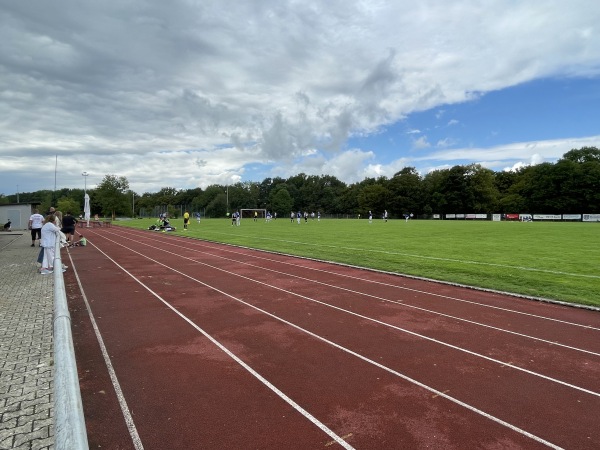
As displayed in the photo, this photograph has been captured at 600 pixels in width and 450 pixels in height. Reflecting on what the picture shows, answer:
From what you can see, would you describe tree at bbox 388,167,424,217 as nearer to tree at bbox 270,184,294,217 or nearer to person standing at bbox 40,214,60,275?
tree at bbox 270,184,294,217

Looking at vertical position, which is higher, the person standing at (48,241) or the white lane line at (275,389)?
the person standing at (48,241)

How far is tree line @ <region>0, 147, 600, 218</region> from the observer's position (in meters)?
77.1

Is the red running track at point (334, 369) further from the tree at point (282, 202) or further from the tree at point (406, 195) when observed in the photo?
the tree at point (282, 202)

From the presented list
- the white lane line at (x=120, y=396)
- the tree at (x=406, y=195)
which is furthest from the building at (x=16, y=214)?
the tree at (x=406, y=195)

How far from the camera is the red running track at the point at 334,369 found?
3943 mm

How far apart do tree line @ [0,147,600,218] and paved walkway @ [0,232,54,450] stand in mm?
80023

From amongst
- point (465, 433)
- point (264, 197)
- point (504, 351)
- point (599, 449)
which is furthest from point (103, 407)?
point (264, 197)

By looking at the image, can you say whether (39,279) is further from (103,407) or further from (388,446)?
(388,446)

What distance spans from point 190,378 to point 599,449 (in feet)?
14.9

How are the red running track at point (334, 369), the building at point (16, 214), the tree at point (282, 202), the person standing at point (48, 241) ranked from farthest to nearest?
the tree at point (282, 202) < the building at point (16, 214) < the person standing at point (48, 241) < the red running track at point (334, 369)

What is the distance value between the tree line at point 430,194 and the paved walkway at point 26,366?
263ft

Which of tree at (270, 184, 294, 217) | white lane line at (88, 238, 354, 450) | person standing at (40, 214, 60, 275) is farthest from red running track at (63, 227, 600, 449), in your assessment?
tree at (270, 184, 294, 217)

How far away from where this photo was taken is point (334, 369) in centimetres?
538

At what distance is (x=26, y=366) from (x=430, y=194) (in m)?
96.6
